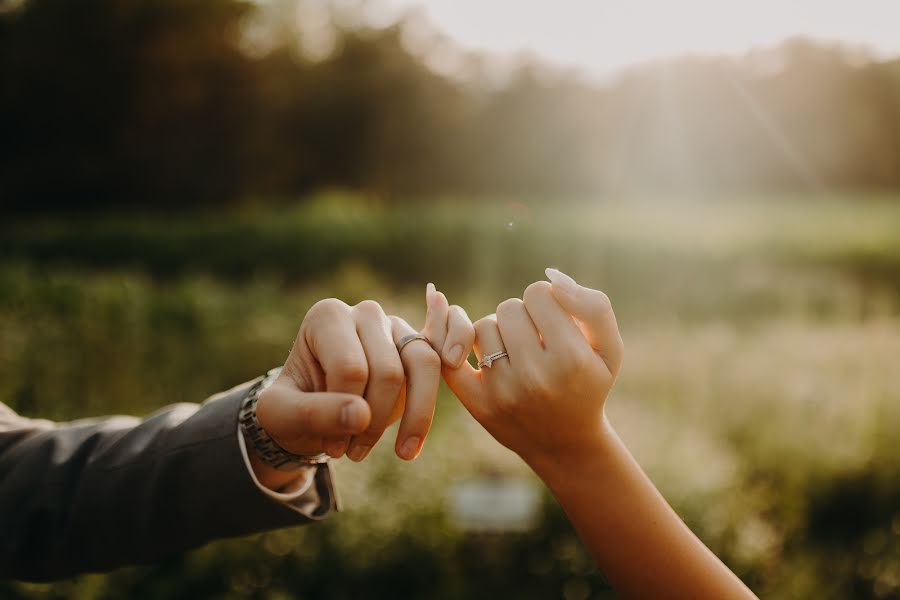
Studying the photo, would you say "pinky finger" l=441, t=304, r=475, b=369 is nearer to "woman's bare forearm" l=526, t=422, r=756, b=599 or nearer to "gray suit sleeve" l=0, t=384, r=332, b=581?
"woman's bare forearm" l=526, t=422, r=756, b=599

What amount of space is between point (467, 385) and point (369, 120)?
117ft

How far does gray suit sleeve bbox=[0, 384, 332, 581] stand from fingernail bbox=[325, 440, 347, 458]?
0.86 ft

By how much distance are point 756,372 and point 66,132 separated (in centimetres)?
2873

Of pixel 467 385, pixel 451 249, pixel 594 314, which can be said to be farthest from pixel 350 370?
pixel 451 249

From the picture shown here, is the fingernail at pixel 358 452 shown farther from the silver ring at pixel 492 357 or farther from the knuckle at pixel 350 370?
the silver ring at pixel 492 357

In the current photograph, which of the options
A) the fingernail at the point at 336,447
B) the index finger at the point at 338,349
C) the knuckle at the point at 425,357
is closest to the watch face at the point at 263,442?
the fingernail at the point at 336,447

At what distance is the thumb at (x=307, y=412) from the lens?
4.30 feet

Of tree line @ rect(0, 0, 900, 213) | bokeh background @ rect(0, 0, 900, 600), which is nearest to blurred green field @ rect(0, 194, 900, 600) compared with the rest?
bokeh background @ rect(0, 0, 900, 600)

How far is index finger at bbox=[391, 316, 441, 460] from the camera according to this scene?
1394mm

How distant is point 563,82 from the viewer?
122ft

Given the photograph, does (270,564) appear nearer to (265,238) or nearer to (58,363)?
(58,363)

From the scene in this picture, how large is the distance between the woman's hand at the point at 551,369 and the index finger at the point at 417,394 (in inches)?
3.5

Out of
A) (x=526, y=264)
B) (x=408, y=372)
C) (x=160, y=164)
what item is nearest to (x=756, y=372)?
(x=408, y=372)

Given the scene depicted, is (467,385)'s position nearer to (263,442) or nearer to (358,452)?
(358,452)
